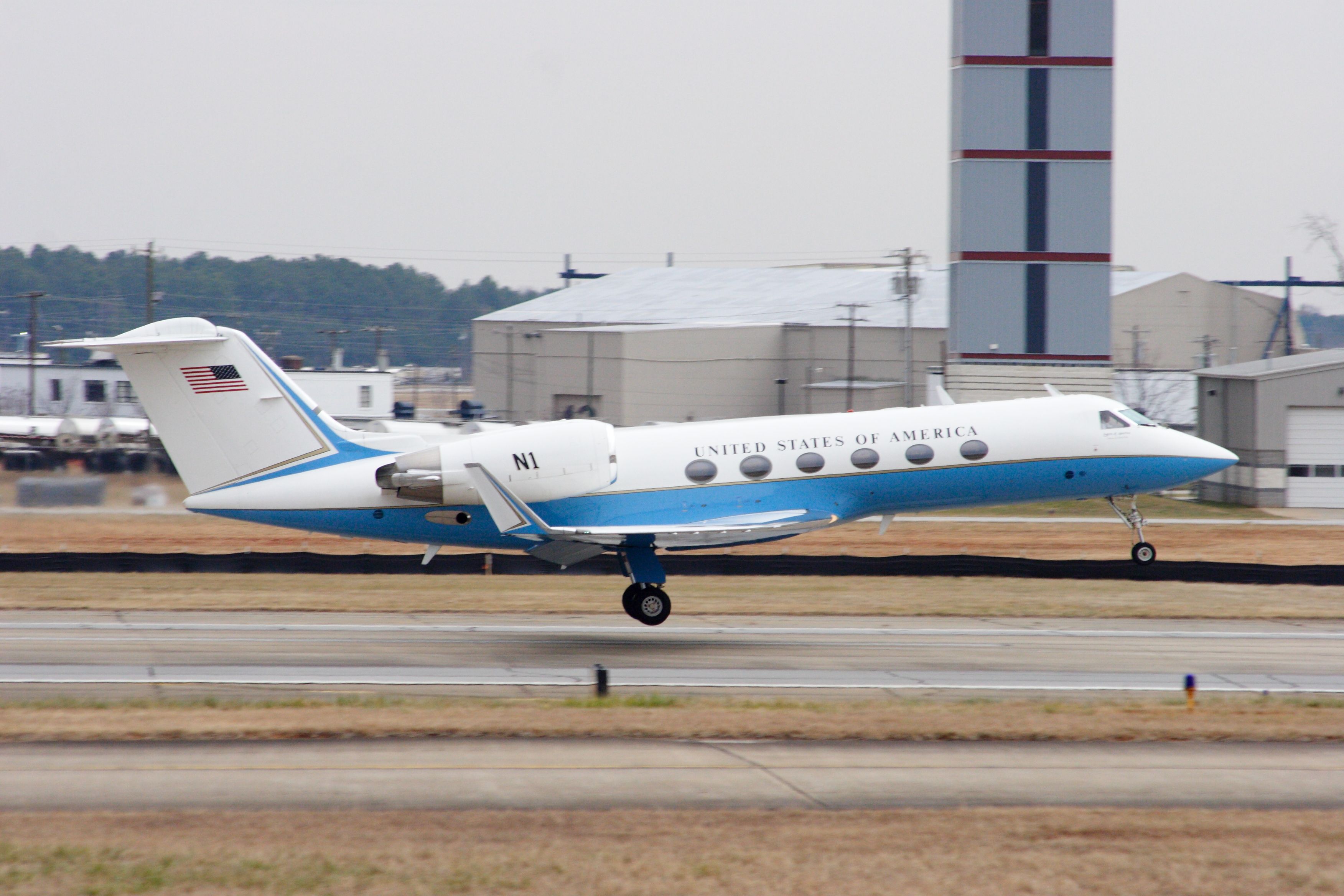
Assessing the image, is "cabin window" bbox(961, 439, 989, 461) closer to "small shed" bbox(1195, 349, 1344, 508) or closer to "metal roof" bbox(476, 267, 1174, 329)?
"small shed" bbox(1195, 349, 1344, 508)

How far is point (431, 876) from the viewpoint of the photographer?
32.9 ft

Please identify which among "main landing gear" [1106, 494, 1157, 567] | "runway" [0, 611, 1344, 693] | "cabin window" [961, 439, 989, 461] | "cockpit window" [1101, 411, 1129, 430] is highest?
"cockpit window" [1101, 411, 1129, 430]

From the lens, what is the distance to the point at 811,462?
76.6ft

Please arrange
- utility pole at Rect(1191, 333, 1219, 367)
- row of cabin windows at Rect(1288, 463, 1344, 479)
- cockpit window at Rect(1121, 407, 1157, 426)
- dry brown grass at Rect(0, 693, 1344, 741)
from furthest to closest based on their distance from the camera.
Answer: utility pole at Rect(1191, 333, 1219, 367) → row of cabin windows at Rect(1288, 463, 1344, 479) → cockpit window at Rect(1121, 407, 1157, 426) → dry brown grass at Rect(0, 693, 1344, 741)

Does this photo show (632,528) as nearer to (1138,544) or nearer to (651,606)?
(651,606)

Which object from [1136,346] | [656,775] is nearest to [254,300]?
[1136,346]

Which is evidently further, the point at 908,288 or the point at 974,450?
the point at 908,288

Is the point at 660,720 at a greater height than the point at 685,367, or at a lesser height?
lesser

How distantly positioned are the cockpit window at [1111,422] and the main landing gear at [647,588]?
8.87 metres

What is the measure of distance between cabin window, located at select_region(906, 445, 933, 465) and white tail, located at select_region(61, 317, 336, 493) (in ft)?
35.2

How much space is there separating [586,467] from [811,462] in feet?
13.3

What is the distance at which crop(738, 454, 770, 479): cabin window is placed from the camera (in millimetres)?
23312

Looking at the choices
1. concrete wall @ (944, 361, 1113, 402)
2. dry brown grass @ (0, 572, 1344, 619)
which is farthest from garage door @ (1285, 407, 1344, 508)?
dry brown grass @ (0, 572, 1344, 619)

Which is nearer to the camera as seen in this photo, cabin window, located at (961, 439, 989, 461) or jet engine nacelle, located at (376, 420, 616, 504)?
jet engine nacelle, located at (376, 420, 616, 504)
